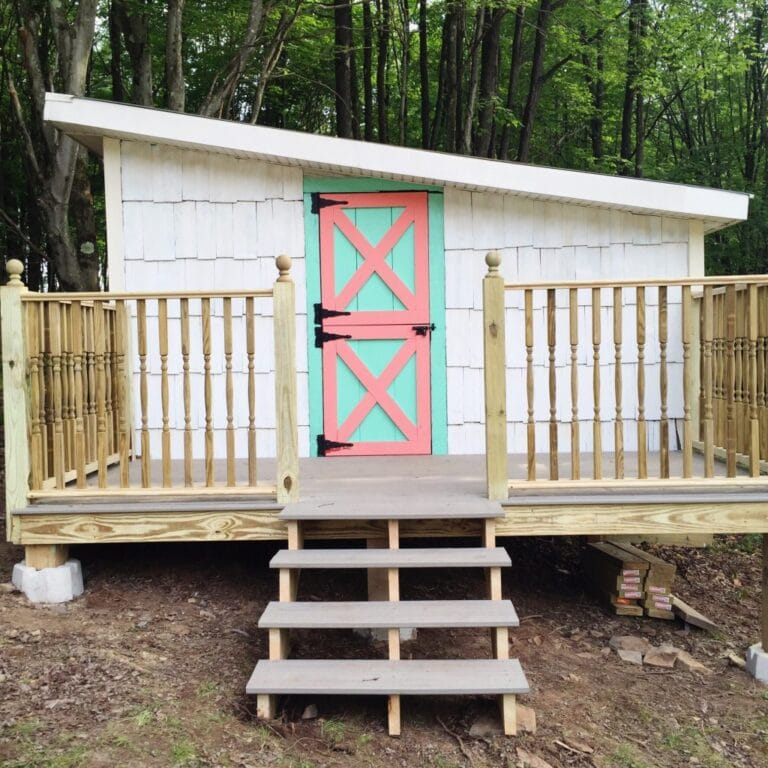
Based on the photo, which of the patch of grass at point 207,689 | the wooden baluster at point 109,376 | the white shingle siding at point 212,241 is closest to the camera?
the patch of grass at point 207,689

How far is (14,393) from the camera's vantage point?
411 cm

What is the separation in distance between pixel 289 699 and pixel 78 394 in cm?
215

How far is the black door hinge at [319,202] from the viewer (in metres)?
5.68

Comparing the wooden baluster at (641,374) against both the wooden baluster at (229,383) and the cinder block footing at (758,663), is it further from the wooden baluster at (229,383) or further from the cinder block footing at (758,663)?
the wooden baluster at (229,383)

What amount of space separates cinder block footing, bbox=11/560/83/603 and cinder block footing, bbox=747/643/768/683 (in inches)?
152

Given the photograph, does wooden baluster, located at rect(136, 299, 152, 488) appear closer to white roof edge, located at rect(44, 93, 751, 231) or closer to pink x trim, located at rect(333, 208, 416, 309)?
white roof edge, located at rect(44, 93, 751, 231)

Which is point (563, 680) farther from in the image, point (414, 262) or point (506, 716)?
point (414, 262)

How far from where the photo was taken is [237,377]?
18.9ft

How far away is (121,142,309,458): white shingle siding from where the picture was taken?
18.6ft

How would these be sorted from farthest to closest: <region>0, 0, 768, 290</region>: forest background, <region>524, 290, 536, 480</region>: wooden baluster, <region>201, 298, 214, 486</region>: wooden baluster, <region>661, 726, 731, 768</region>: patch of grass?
<region>0, 0, 768, 290</region>: forest background
<region>201, 298, 214, 486</region>: wooden baluster
<region>524, 290, 536, 480</region>: wooden baluster
<region>661, 726, 731, 768</region>: patch of grass

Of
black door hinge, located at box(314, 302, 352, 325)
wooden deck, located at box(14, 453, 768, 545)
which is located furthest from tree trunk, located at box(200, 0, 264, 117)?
wooden deck, located at box(14, 453, 768, 545)

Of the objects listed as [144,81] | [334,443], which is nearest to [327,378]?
[334,443]

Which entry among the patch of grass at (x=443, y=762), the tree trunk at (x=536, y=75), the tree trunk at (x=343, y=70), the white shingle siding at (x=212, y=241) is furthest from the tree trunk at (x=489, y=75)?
the patch of grass at (x=443, y=762)

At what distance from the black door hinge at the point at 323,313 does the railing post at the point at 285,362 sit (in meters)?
1.74
